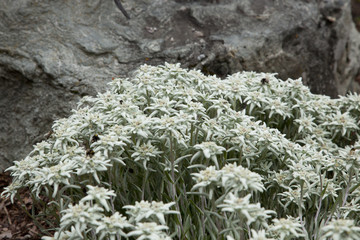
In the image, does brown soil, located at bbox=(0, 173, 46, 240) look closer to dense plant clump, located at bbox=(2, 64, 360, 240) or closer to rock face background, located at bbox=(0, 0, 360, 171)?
rock face background, located at bbox=(0, 0, 360, 171)

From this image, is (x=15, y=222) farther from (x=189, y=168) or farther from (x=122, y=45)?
(x=122, y=45)

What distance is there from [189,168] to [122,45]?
247cm

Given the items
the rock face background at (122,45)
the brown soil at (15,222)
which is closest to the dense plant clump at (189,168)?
the brown soil at (15,222)

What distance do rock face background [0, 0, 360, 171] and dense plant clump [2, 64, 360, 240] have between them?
3.81 ft

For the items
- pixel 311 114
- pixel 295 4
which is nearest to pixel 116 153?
pixel 311 114

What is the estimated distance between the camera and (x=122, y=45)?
5469 mm

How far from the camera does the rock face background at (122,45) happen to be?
514cm

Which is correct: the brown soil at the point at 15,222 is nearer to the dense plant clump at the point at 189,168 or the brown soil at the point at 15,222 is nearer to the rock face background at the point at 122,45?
the rock face background at the point at 122,45

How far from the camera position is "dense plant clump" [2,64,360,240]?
9.16 ft

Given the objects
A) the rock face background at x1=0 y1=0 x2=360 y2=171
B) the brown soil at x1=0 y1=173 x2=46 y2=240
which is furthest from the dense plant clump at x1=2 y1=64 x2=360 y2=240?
the rock face background at x1=0 y1=0 x2=360 y2=171

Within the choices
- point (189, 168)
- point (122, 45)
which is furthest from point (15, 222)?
point (122, 45)

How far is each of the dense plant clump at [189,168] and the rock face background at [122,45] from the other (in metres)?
1.16

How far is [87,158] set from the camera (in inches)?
117

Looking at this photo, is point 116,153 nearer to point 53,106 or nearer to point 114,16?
point 53,106
